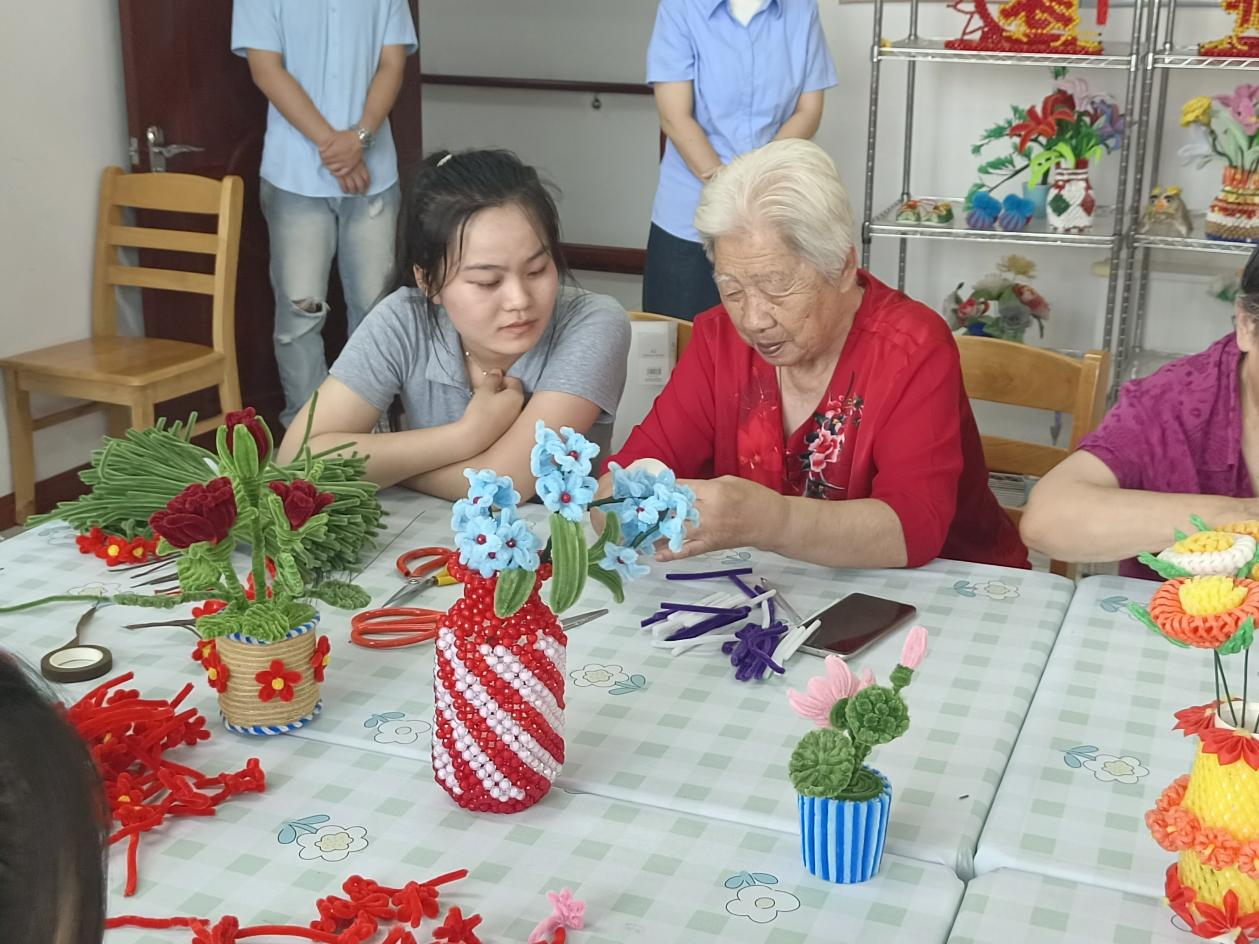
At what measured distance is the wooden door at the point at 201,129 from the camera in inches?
144

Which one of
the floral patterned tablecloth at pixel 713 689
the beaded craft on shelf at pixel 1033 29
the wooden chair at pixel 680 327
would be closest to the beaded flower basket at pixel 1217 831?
the floral patterned tablecloth at pixel 713 689

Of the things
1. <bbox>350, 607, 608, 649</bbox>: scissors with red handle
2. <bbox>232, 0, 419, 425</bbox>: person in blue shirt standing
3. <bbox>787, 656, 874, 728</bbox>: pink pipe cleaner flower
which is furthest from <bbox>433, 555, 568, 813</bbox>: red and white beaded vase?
<bbox>232, 0, 419, 425</bbox>: person in blue shirt standing

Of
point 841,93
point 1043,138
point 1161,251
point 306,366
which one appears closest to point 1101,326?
point 1161,251

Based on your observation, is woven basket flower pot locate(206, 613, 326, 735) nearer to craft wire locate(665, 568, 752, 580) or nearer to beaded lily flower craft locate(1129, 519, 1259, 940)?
craft wire locate(665, 568, 752, 580)

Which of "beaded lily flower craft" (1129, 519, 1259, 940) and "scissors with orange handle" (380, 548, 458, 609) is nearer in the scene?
"beaded lily flower craft" (1129, 519, 1259, 940)

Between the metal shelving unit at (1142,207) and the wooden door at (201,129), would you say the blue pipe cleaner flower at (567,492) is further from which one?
the wooden door at (201,129)

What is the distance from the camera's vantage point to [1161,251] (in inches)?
148

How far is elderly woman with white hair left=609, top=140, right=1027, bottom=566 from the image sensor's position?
5.26ft

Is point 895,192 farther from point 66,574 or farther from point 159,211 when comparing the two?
point 66,574

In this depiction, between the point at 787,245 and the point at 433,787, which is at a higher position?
the point at 787,245

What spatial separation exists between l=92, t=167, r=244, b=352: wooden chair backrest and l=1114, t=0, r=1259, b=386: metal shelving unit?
7.23ft

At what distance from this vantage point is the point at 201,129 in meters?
3.79

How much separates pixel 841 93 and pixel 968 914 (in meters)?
3.27

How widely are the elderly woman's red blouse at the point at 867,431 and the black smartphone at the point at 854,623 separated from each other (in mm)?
145
